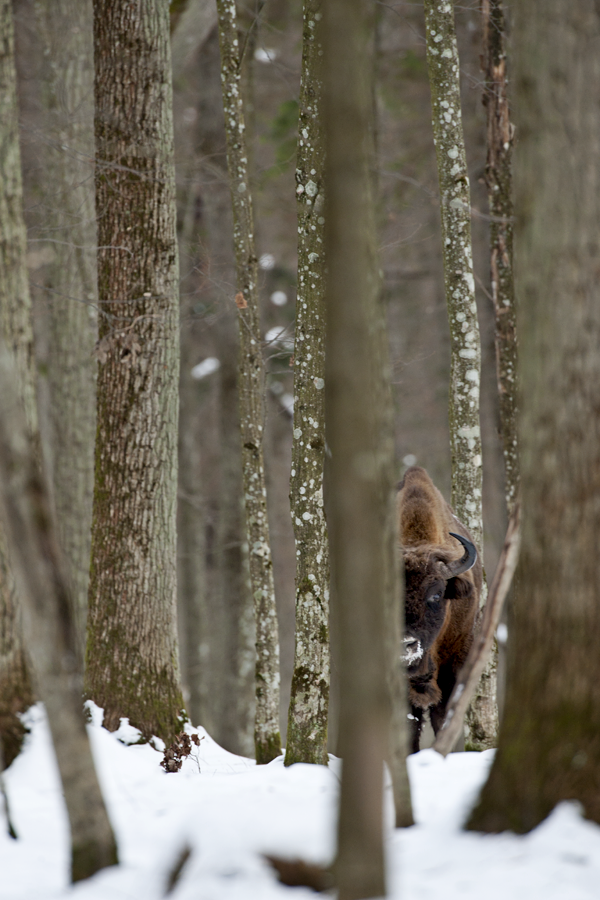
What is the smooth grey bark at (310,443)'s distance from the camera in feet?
19.3

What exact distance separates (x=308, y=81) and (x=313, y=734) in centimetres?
462

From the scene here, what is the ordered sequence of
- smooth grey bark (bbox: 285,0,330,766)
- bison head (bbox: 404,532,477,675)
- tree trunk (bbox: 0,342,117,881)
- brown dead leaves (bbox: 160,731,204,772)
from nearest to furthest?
tree trunk (bbox: 0,342,117,881), brown dead leaves (bbox: 160,731,204,772), smooth grey bark (bbox: 285,0,330,766), bison head (bbox: 404,532,477,675)

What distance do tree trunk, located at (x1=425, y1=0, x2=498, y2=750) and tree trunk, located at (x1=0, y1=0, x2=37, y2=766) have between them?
11.1 feet

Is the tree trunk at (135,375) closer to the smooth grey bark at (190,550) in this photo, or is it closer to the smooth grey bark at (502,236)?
the smooth grey bark at (502,236)

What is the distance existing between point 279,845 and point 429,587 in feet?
12.6

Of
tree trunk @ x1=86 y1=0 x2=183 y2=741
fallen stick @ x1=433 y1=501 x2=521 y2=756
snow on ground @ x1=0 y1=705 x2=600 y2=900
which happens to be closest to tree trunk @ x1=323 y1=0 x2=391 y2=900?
snow on ground @ x1=0 y1=705 x2=600 y2=900

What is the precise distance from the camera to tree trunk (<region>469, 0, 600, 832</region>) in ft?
10.6

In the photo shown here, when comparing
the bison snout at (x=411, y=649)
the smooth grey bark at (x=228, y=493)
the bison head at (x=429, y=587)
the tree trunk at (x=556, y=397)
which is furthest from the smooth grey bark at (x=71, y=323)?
the tree trunk at (x=556, y=397)

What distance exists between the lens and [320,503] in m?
6.07

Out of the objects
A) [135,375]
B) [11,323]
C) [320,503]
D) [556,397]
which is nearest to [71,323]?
[135,375]

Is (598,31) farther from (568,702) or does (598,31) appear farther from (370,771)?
(370,771)

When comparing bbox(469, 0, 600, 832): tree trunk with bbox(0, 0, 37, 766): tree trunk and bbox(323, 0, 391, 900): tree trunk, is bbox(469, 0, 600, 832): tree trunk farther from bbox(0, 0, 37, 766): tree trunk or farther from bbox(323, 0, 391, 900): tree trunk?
bbox(0, 0, 37, 766): tree trunk

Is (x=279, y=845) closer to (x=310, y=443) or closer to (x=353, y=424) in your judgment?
(x=353, y=424)

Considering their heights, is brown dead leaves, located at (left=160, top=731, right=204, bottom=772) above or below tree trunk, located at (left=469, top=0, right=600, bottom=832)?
below
